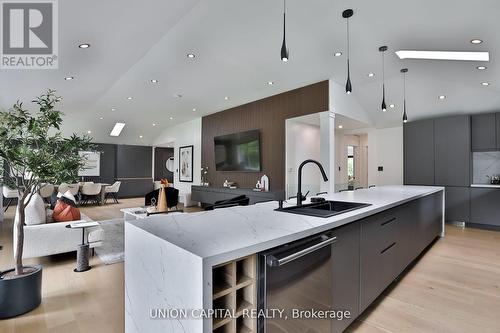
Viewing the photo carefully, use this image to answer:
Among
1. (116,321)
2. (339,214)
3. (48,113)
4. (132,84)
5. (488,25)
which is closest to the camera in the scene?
(339,214)

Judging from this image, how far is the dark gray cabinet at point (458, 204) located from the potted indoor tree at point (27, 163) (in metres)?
6.71

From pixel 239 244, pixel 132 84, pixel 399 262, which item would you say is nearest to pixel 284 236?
pixel 239 244

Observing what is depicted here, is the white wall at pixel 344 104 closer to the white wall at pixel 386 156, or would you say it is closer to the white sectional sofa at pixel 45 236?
the white wall at pixel 386 156

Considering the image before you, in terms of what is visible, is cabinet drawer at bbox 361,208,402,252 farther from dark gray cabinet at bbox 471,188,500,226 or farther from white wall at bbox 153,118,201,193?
white wall at bbox 153,118,201,193

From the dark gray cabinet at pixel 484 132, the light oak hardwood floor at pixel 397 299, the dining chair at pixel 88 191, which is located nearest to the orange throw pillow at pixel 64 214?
the light oak hardwood floor at pixel 397 299

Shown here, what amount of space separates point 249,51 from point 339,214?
3.31 metres

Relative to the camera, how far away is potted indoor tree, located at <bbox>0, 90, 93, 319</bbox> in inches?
82.8

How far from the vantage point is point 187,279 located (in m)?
0.99

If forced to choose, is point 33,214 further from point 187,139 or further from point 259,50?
point 187,139

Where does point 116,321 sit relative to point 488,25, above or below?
below

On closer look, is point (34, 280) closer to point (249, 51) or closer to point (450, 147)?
point (249, 51)

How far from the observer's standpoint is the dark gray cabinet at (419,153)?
5797mm

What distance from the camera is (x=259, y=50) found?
4109mm
